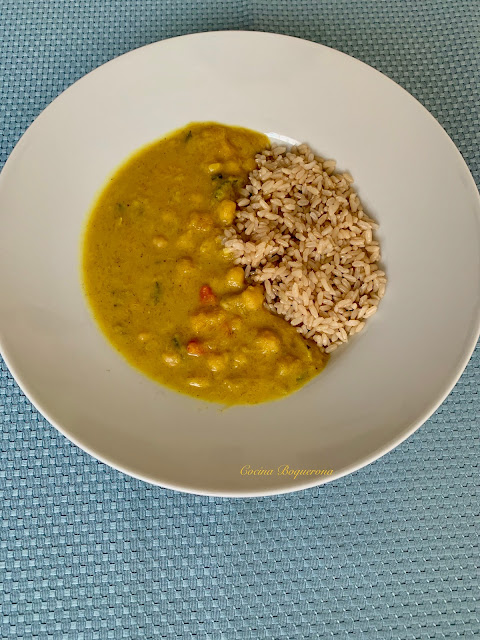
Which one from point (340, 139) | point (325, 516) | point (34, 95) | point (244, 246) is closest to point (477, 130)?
point (340, 139)

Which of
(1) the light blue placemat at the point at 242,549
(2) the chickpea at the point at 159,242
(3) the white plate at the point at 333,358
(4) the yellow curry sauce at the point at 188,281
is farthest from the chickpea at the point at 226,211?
(1) the light blue placemat at the point at 242,549

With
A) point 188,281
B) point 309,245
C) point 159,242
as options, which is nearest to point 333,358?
point 309,245

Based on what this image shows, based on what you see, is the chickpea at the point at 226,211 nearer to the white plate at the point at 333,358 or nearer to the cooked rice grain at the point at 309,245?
the cooked rice grain at the point at 309,245

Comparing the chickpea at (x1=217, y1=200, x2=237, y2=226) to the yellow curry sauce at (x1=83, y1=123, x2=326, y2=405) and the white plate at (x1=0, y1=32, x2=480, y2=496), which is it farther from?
the white plate at (x1=0, y1=32, x2=480, y2=496)

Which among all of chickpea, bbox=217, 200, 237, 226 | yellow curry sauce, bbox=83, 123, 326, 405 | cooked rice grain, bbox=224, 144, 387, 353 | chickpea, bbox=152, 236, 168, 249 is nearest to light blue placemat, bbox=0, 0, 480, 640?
yellow curry sauce, bbox=83, 123, 326, 405

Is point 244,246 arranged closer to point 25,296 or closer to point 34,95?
point 25,296

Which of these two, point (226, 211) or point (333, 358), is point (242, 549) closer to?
point (333, 358)
